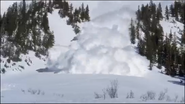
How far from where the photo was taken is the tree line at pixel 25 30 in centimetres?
6300

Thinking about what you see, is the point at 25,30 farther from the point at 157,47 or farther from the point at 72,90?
the point at 72,90

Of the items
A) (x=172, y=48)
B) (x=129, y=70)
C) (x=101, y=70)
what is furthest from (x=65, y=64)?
(x=172, y=48)

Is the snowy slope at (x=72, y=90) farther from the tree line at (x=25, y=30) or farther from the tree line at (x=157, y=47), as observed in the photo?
the tree line at (x=25, y=30)

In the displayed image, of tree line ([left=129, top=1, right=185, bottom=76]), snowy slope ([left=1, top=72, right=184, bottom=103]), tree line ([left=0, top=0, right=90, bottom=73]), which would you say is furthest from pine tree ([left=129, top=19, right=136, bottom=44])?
snowy slope ([left=1, top=72, right=184, bottom=103])

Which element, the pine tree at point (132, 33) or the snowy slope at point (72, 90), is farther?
the pine tree at point (132, 33)

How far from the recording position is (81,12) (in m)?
88.6

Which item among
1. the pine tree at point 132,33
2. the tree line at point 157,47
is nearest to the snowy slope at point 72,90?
the tree line at point 157,47

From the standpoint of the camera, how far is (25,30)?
6781 cm

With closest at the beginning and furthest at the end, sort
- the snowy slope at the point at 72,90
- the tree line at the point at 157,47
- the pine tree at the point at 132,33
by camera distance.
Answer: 1. the snowy slope at the point at 72,90
2. the tree line at the point at 157,47
3. the pine tree at the point at 132,33

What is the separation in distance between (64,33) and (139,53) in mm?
20018

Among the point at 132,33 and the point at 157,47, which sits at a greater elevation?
the point at 132,33

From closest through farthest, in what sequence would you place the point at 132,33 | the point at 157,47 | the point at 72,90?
the point at 72,90 → the point at 157,47 → the point at 132,33

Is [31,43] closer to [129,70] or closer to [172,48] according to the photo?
[129,70]

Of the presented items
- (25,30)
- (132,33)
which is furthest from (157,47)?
(25,30)
